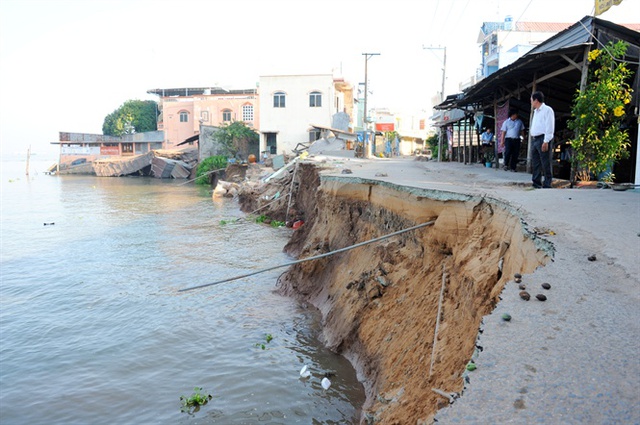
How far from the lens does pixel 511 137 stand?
37.8ft

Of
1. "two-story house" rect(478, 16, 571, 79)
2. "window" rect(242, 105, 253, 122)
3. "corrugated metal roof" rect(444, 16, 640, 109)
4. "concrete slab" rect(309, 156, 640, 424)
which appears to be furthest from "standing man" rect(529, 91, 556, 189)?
"window" rect(242, 105, 253, 122)

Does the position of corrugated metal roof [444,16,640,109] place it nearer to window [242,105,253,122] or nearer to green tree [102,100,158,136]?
window [242,105,253,122]

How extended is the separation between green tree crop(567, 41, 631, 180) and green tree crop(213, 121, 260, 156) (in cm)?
3440

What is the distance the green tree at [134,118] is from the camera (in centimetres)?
5834

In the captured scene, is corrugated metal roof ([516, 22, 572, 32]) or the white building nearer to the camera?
the white building

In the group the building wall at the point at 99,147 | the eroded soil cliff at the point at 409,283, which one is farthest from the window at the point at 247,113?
the eroded soil cliff at the point at 409,283

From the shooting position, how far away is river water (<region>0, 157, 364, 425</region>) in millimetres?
5266

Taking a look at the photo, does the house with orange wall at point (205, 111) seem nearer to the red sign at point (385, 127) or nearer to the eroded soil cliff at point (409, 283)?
the red sign at point (385, 127)

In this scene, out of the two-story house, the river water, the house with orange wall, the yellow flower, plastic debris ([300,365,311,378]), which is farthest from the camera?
the house with orange wall

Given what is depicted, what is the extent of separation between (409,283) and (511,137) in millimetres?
7360

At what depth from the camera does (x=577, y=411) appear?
1.89 m

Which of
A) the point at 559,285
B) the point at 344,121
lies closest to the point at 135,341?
the point at 559,285

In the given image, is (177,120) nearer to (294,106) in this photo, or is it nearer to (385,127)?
(294,106)

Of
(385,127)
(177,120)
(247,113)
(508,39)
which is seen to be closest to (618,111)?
(508,39)
